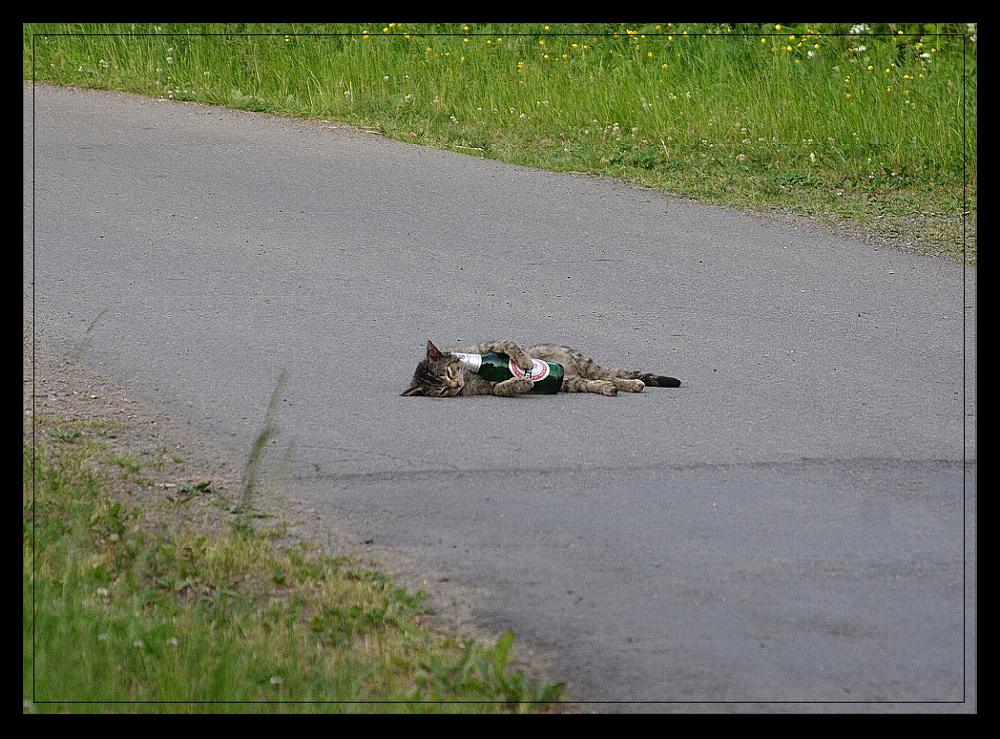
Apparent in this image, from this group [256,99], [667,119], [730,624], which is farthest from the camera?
[256,99]

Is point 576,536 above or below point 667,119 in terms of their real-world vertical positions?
below

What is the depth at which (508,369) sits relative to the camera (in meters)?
7.70

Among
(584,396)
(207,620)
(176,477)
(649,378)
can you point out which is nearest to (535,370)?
(584,396)

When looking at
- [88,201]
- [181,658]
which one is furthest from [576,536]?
[88,201]

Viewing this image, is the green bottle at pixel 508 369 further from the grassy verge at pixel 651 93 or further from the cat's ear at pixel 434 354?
the grassy verge at pixel 651 93

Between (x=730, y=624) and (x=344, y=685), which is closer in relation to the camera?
(x=344, y=685)

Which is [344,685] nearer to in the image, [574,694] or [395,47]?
[574,694]

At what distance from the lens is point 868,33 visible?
53.1 ft

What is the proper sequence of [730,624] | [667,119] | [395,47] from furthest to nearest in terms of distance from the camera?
[395,47], [667,119], [730,624]

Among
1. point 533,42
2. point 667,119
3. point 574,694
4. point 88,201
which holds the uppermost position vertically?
point 533,42

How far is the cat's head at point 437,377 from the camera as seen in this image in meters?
7.53

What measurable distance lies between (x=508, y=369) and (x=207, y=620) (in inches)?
122

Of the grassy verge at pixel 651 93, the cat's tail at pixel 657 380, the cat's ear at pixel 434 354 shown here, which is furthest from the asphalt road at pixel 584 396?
the grassy verge at pixel 651 93

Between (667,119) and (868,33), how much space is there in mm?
3655
